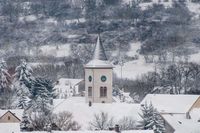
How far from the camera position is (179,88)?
3935 inches

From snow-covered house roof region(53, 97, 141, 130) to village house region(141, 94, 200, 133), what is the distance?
2.93m

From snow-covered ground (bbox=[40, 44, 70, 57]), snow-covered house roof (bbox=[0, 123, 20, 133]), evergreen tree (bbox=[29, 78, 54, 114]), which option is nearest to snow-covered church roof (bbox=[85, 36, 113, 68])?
evergreen tree (bbox=[29, 78, 54, 114])

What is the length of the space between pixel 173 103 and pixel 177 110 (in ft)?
5.63

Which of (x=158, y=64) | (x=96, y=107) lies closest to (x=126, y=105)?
(x=96, y=107)

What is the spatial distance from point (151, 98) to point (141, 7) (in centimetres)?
12377

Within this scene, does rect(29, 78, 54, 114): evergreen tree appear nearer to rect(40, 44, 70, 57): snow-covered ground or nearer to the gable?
the gable

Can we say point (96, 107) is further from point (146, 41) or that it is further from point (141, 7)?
point (141, 7)

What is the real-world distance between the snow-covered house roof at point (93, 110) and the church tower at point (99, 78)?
2.11 m

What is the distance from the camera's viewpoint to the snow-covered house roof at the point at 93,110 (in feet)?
189

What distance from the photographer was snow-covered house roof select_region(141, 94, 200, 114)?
222ft

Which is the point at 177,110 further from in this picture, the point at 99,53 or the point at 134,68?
the point at 134,68

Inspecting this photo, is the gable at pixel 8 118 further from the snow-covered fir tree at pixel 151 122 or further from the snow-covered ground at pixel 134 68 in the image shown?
the snow-covered ground at pixel 134 68

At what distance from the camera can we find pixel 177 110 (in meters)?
67.8

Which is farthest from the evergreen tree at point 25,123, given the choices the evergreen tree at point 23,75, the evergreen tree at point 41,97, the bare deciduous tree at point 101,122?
the evergreen tree at point 23,75
